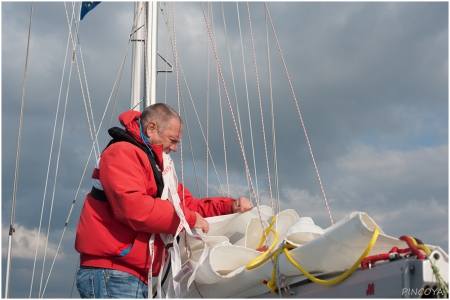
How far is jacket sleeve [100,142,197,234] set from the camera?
10.8 ft

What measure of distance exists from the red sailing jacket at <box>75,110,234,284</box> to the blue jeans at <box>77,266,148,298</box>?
1.6 inches

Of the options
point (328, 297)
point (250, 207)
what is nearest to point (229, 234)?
point (250, 207)

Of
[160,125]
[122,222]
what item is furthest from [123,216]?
[160,125]

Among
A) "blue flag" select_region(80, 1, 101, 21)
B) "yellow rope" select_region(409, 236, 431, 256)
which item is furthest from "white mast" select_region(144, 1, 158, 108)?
"yellow rope" select_region(409, 236, 431, 256)

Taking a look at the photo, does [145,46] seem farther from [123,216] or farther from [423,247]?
[423,247]

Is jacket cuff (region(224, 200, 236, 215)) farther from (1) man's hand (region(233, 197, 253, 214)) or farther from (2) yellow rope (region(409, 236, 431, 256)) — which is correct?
(2) yellow rope (region(409, 236, 431, 256))

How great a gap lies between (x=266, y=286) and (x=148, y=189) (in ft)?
3.46

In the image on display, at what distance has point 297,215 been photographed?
13.6 feet

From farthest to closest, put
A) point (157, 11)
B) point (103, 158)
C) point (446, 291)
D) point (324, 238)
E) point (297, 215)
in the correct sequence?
1. point (157, 11)
2. point (297, 215)
3. point (103, 158)
4. point (324, 238)
5. point (446, 291)

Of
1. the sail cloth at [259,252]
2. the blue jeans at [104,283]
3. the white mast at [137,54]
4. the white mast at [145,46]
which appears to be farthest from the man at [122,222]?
the white mast at [137,54]

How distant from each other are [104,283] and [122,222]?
418 millimetres

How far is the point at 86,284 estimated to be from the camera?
3.45 meters

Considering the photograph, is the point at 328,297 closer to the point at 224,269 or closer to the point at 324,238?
the point at 324,238

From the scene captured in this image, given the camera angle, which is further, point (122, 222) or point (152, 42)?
point (152, 42)
